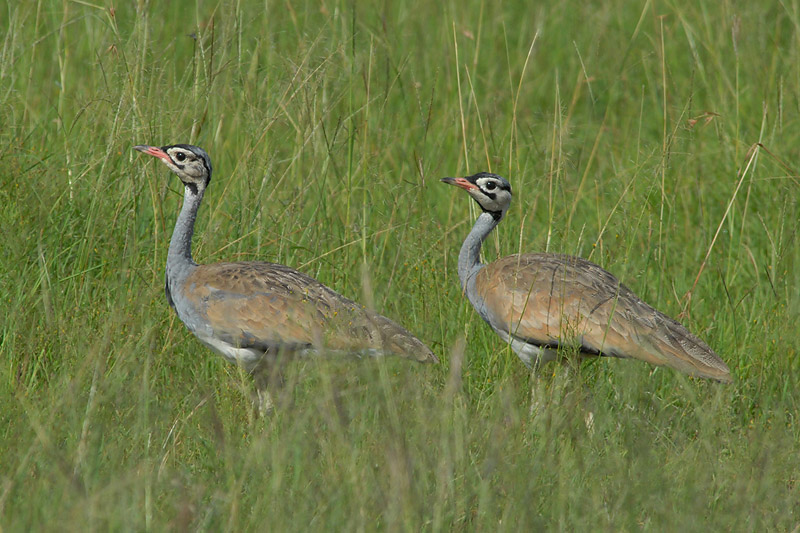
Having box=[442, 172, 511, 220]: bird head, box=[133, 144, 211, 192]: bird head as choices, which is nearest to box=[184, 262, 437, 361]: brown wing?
box=[133, 144, 211, 192]: bird head

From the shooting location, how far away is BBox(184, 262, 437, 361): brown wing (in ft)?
15.7

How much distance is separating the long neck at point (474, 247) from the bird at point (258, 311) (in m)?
0.79

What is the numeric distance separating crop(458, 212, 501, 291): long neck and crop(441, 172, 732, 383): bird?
0.03m

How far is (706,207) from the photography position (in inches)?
267

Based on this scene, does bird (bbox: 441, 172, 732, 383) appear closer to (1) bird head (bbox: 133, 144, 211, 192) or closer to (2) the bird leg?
(2) the bird leg

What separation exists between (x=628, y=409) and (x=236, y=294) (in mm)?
1927

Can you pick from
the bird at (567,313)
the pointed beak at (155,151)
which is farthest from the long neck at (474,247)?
the pointed beak at (155,151)

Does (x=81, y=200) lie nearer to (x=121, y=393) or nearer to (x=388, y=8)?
(x=121, y=393)

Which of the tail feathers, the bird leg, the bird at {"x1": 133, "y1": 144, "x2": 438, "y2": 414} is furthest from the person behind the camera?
the bird at {"x1": 133, "y1": 144, "x2": 438, "y2": 414}

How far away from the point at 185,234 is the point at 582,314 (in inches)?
78.6

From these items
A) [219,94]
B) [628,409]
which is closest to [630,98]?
[219,94]

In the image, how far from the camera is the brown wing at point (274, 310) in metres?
4.80

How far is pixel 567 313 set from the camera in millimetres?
5047

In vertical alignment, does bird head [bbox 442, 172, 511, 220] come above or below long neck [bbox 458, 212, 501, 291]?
above
